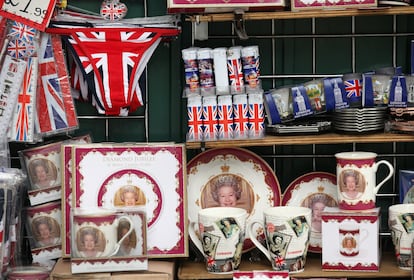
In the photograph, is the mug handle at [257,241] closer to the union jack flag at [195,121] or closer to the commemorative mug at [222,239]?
the commemorative mug at [222,239]

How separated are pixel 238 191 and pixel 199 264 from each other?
0.29 m

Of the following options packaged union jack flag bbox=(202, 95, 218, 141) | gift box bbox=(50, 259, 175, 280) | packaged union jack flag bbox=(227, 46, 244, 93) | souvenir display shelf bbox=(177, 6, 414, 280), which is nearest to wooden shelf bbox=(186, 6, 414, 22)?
souvenir display shelf bbox=(177, 6, 414, 280)

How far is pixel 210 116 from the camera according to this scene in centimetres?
267

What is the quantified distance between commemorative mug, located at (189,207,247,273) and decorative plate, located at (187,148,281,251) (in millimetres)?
151

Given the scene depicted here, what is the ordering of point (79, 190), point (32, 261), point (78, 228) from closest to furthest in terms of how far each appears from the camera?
point (78, 228) < point (79, 190) < point (32, 261)

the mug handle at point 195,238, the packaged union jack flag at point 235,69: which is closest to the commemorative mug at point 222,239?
the mug handle at point 195,238

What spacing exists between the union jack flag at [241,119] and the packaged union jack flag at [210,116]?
7 cm

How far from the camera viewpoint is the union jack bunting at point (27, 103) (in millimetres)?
2727

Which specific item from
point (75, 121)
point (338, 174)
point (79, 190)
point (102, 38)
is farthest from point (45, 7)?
point (338, 174)

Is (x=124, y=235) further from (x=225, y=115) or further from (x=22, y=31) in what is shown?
(x=22, y=31)

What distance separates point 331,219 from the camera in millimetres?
2611

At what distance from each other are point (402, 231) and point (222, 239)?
0.59 m

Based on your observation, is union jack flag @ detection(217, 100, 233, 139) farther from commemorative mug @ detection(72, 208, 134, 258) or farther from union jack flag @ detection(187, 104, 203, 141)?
commemorative mug @ detection(72, 208, 134, 258)

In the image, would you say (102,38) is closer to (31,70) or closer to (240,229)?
(31,70)
